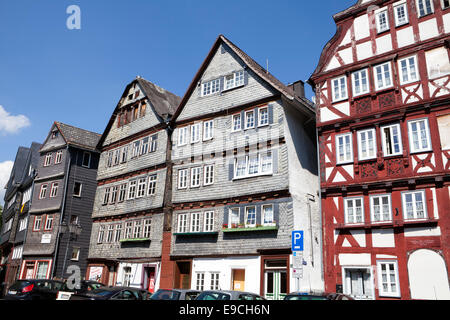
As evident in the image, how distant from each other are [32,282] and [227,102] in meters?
15.4

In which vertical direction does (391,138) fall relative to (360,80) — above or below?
below

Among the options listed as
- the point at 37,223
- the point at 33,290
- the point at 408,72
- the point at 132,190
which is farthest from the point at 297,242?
the point at 37,223

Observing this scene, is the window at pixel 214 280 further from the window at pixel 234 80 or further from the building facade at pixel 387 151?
the window at pixel 234 80

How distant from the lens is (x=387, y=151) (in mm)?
18953

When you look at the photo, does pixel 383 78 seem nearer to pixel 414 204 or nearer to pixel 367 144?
pixel 367 144

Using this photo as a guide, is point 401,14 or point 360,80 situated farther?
point 360,80

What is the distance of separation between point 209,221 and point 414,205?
1184 centimetres

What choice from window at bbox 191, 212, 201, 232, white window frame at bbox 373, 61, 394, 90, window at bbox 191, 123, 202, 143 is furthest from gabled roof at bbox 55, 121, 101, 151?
white window frame at bbox 373, 61, 394, 90

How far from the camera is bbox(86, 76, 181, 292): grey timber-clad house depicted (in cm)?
2736

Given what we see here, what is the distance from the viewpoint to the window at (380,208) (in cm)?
1814

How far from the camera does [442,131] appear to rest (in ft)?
58.0

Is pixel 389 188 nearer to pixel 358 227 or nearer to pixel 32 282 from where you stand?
pixel 358 227

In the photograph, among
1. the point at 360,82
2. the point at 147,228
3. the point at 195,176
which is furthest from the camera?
the point at 147,228
